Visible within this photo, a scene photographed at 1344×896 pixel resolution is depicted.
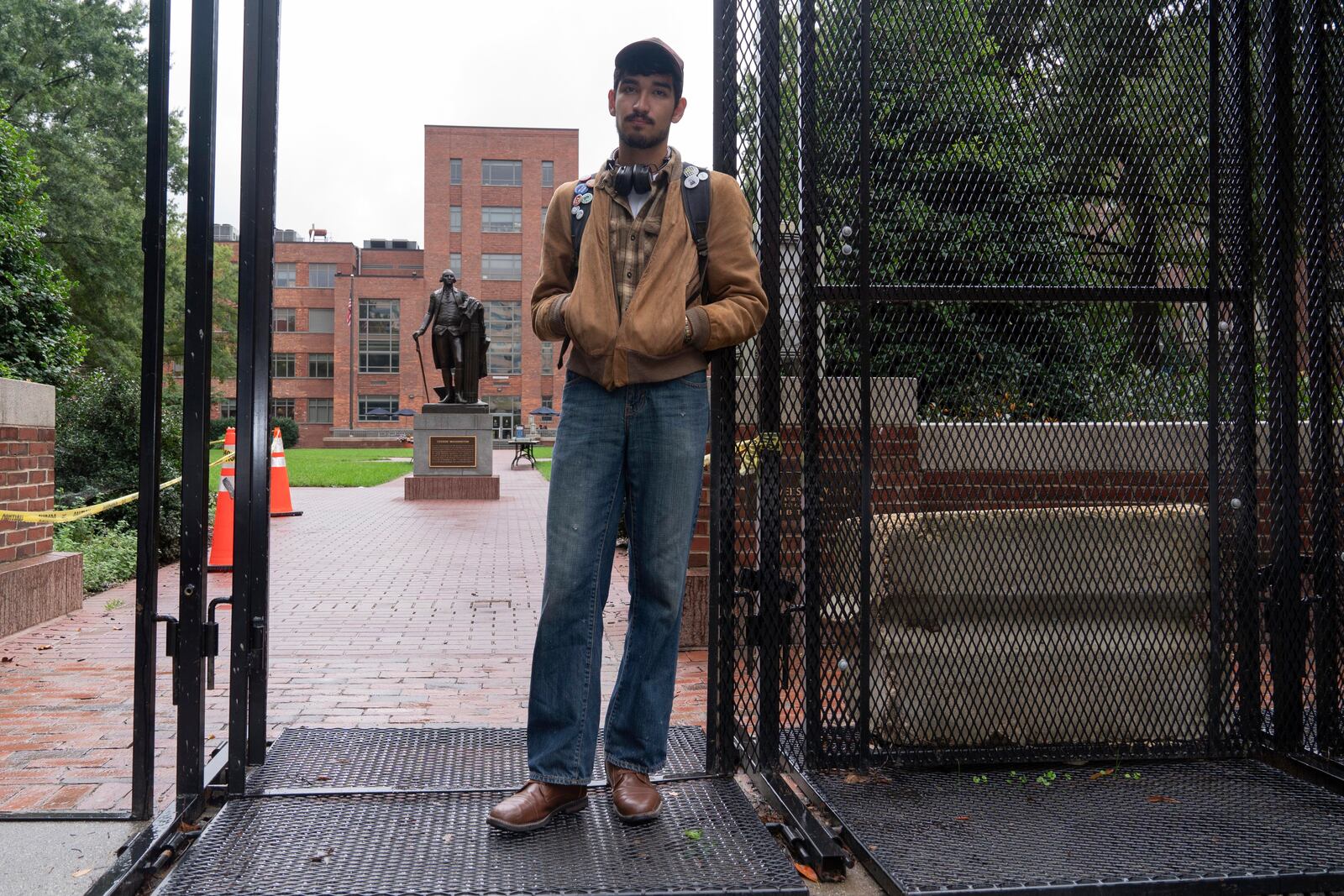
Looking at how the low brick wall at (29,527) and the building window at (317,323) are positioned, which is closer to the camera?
the low brick wall at (29,527)

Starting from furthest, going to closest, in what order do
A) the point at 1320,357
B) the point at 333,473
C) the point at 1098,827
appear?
the point at 333,473 < the point at 1320,357 < the point at 1098,827

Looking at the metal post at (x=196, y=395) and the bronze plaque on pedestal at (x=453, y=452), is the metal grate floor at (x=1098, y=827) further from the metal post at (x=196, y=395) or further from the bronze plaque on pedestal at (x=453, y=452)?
the bronze plaque on pedestal at (x=453, y=452)

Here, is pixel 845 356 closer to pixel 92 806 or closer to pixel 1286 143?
pixel 1286 143

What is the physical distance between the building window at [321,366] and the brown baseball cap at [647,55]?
2750 inches

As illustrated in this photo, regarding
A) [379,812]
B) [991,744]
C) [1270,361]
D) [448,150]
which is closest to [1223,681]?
[991,744]

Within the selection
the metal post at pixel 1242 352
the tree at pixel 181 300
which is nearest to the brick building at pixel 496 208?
the tree at pixel 181 300

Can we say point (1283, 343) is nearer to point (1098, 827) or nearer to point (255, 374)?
point (1098, 827)

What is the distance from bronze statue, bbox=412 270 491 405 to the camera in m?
19.9

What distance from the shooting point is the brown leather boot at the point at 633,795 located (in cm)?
309

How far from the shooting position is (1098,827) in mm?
3076

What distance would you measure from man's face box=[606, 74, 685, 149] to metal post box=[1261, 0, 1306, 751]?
2.20 meters

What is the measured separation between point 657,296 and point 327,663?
3.37 metres

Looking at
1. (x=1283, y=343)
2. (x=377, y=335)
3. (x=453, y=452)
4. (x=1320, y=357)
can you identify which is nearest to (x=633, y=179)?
(x=1283, y=343)

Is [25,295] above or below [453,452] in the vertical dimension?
above
